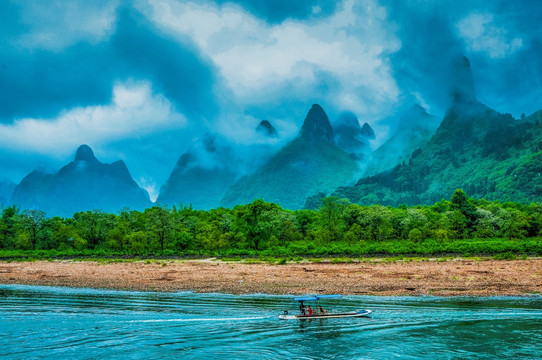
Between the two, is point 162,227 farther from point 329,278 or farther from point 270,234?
point 329,278

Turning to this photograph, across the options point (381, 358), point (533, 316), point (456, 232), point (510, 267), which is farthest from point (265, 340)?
point (456, 232)

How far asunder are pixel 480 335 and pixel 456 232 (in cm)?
8664

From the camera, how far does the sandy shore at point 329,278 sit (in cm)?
4384

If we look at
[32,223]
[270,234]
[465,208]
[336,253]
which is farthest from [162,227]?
[465,208]

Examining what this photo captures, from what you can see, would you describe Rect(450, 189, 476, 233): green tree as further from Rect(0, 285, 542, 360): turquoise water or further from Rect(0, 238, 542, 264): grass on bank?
Rect(0, 285, 542, 360): turquoise water

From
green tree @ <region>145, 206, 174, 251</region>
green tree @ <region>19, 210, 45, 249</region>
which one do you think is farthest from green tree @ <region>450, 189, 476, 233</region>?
green tree @ <region>19, 210, 45, 249</region>

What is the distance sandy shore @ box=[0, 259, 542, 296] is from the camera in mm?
43844

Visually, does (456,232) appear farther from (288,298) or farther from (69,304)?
(69,304)

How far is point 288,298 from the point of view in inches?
1597

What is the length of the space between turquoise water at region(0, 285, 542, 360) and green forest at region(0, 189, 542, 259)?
1894 inches

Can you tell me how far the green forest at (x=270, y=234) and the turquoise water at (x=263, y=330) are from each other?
48100 mm

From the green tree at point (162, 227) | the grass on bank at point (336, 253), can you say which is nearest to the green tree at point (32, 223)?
the grass on bank at point (336, 253)

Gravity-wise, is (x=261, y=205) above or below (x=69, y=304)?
above

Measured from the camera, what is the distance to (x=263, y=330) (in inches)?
1099
